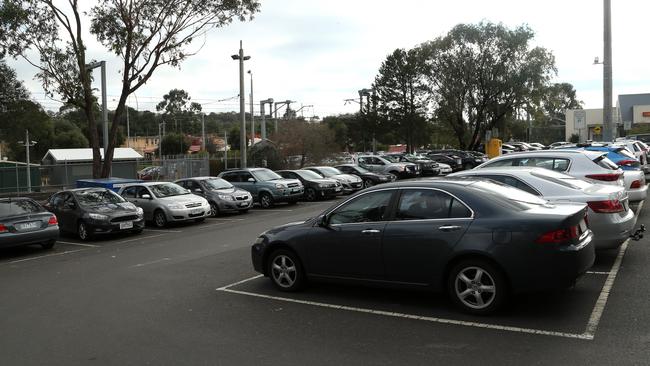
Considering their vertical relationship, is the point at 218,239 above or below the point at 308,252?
below

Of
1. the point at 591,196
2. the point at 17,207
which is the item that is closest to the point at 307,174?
the point at 17,207

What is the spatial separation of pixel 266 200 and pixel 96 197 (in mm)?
7079

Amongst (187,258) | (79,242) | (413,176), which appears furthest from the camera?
(413,176)

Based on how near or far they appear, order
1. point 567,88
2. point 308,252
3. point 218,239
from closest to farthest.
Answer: point 308,252 → point 218,239 → point 567,88

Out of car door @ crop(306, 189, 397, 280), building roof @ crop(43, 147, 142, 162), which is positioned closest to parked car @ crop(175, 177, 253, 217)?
car door @ crop(306, 189, 397, 280)

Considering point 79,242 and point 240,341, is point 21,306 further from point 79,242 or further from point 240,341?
point 79,242

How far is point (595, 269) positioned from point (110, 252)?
31.6 feet

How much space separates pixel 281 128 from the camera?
3816 centimetres

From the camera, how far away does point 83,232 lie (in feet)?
47.1

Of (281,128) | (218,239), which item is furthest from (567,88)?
(218,239)

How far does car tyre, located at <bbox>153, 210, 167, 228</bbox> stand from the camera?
1644 cm

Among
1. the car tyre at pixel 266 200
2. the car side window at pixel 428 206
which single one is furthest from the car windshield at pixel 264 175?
the car side window at pixel 428 206

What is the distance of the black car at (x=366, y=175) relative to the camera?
27344 mm

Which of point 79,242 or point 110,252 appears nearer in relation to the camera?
point 110,252
